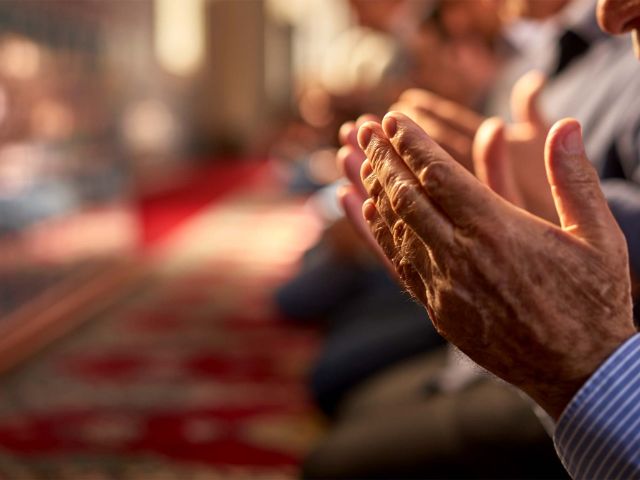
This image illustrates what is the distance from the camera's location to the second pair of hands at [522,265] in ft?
1.75

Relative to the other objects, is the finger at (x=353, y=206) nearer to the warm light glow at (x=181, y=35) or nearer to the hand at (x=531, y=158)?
the hand at (x=531, y=158)

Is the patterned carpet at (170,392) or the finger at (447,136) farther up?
the finger at (447,136)

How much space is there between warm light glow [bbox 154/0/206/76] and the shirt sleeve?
8.11 m

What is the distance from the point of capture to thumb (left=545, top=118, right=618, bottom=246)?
0.54 m

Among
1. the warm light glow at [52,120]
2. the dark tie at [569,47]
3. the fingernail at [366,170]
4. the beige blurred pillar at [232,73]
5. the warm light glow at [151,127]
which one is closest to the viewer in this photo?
the fingernail at [366,170]

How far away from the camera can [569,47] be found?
136cm

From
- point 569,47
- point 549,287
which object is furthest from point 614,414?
point 569,47

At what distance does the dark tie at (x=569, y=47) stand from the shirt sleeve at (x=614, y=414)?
35.6 inches

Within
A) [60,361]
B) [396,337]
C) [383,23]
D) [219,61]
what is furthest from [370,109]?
[219,61]

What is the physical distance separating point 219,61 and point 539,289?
10.2m

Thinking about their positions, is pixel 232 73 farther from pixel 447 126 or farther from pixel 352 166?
pixel 352 166

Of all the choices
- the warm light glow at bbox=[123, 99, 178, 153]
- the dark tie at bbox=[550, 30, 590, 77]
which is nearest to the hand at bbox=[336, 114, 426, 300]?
the dark tie at bbox=[550, 30, 590, 77]

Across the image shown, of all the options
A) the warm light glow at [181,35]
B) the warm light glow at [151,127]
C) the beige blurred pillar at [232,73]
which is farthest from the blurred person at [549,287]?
the beige blurred pillar at [232,73]

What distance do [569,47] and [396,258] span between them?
35.2 inches
